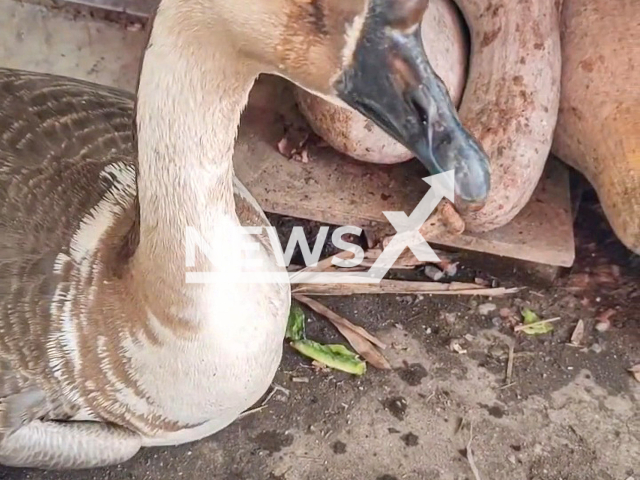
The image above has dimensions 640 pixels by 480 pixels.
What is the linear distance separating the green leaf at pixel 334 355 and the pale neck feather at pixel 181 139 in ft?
1.61

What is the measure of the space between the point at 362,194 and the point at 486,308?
315 mm

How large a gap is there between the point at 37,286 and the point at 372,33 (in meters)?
0.62

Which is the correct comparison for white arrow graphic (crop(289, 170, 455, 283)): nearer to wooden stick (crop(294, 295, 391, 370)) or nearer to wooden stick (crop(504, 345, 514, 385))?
wooden stick (crop(294, 295, 391, 370))

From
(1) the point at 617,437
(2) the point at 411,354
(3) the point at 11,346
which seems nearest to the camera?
(3) the point at 11,346

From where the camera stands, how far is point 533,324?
1.65 meters

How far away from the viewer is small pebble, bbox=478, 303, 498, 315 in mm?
1674

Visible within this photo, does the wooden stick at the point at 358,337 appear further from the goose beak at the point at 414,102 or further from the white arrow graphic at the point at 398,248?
the goose beak at the point at 414,102

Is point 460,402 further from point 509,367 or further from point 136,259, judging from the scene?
point 136,259

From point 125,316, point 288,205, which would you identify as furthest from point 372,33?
point 288,205

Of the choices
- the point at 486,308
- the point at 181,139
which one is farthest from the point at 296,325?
the point at 181,139

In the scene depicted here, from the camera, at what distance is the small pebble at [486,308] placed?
5.49 feet

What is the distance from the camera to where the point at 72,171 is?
1.28 metres

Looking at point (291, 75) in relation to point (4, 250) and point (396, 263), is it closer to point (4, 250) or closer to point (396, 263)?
point (4, 250)

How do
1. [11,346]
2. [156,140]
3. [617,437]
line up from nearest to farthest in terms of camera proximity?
[156,140] → [11,346] → [617,437]
